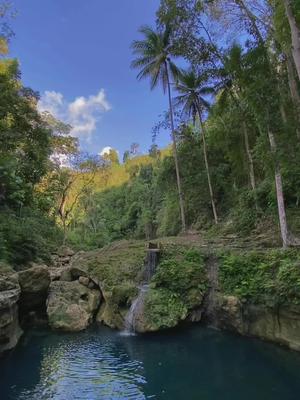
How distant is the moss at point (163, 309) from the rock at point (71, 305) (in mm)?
2243

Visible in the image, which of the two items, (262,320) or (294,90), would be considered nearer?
(262,320)

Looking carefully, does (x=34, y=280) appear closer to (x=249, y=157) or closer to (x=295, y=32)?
(x=295, y=32)

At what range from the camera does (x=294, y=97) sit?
1035 centimetres

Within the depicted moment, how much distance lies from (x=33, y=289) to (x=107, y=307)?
2519mm

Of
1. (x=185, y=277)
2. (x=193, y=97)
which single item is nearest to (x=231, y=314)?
(x=185, y=277)

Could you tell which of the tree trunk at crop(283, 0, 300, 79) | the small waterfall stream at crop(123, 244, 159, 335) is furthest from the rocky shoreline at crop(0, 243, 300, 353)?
the tree trunk at crop(283, 0, 300, 79)

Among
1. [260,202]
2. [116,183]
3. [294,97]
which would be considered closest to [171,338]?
[294,97]

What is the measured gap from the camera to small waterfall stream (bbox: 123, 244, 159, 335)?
36.0 feet

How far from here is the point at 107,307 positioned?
471 inches

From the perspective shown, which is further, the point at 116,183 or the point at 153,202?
the point at 116,183

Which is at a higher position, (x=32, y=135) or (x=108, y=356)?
(x=32, y=135)

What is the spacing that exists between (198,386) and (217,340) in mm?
2844

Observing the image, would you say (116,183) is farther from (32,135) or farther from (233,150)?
(32,135)

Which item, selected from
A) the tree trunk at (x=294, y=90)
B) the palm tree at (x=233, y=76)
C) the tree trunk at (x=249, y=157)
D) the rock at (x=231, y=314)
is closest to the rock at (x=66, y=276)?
the rock at (x=231, y=314)
